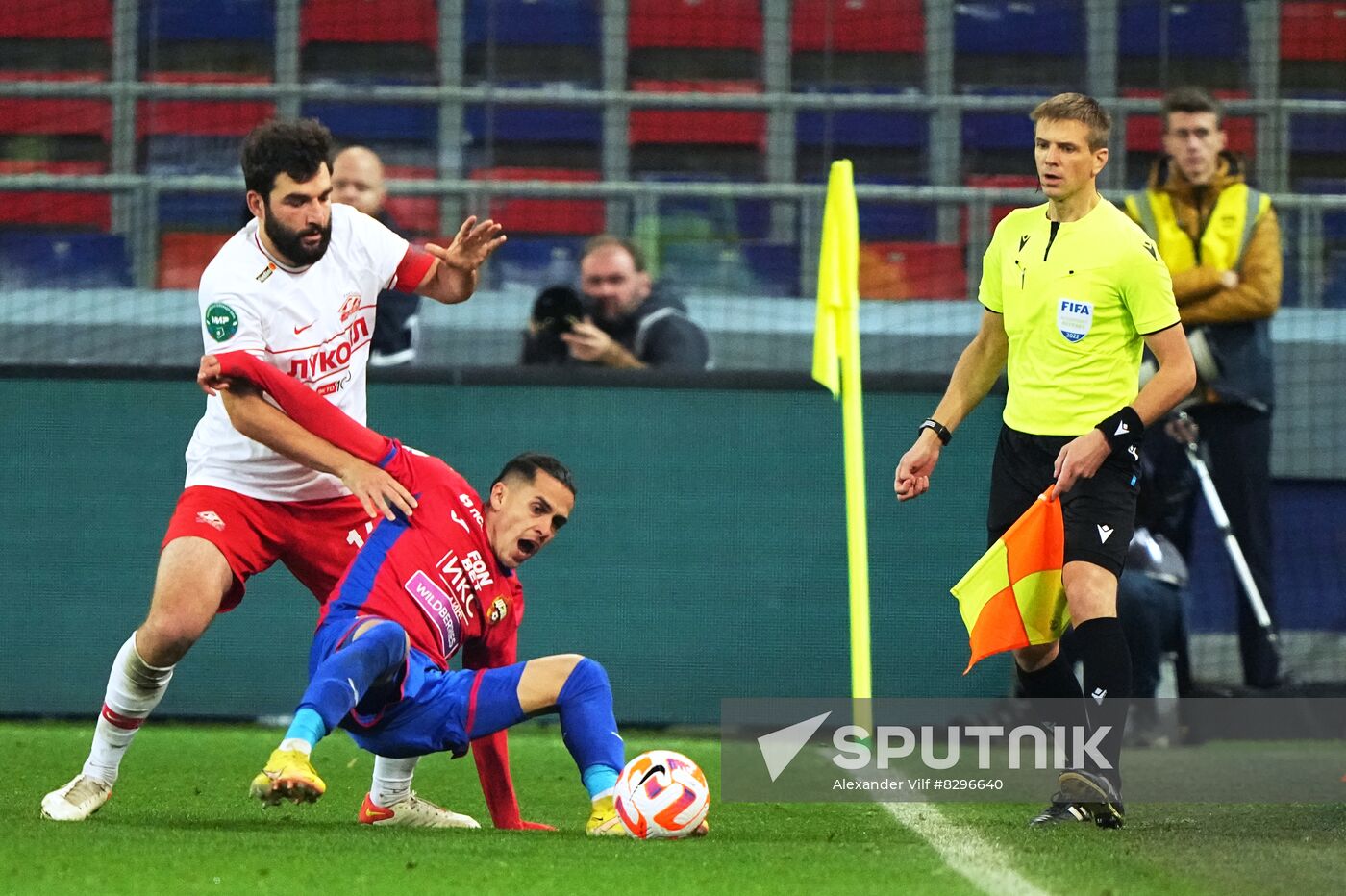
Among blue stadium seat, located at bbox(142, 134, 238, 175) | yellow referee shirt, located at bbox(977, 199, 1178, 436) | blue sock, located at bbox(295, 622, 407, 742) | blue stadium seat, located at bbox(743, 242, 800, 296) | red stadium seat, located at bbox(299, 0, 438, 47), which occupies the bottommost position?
blue sock, located at bbox(295, 622, 407, 742)

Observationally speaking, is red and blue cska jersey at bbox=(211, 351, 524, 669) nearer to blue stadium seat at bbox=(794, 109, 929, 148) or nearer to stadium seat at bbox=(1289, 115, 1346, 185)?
blue stadium seat at bbox=(794, 109, 929, 148)

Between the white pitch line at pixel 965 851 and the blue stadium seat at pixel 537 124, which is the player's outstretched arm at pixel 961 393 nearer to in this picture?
the white pitch line at pixel 965 851

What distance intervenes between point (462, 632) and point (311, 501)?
2.20 ft

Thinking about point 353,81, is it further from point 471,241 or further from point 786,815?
point 786,815

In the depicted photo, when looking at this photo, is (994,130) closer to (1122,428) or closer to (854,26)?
(854,26)

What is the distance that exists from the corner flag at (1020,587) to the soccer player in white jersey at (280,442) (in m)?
1.46

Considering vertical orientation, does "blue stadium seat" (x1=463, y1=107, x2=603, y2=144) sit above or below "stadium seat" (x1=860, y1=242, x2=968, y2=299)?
above

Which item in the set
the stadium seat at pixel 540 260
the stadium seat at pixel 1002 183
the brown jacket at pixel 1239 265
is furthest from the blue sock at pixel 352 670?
the stadium seat at pixel 1002 183

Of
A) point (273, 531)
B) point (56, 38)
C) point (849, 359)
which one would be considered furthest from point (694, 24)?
point (273, 531)

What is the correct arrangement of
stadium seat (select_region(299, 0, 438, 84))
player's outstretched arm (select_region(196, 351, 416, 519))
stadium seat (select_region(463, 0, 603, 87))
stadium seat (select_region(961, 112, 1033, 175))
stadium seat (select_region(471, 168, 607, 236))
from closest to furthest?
player's outstretched arm (select_region(196, 351, 416, 519)) → stadium seat (select_region(471, 168, 607, 236)) → stadium seat (select_region(961, 112, 1033, 175)) → stadium seat (select_region(299, 0, 438, 84)) → stadium seat (select_region(463, 0, 603, 87))

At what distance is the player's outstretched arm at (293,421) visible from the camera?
464cm

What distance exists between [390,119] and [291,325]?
5.71 meters

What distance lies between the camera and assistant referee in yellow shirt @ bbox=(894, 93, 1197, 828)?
4.76 meters

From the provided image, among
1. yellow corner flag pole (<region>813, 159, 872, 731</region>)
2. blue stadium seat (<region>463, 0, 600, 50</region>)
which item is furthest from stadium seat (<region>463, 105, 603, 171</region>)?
yellow corner flag pole (<region>813, 159, 872, 731</region>)
